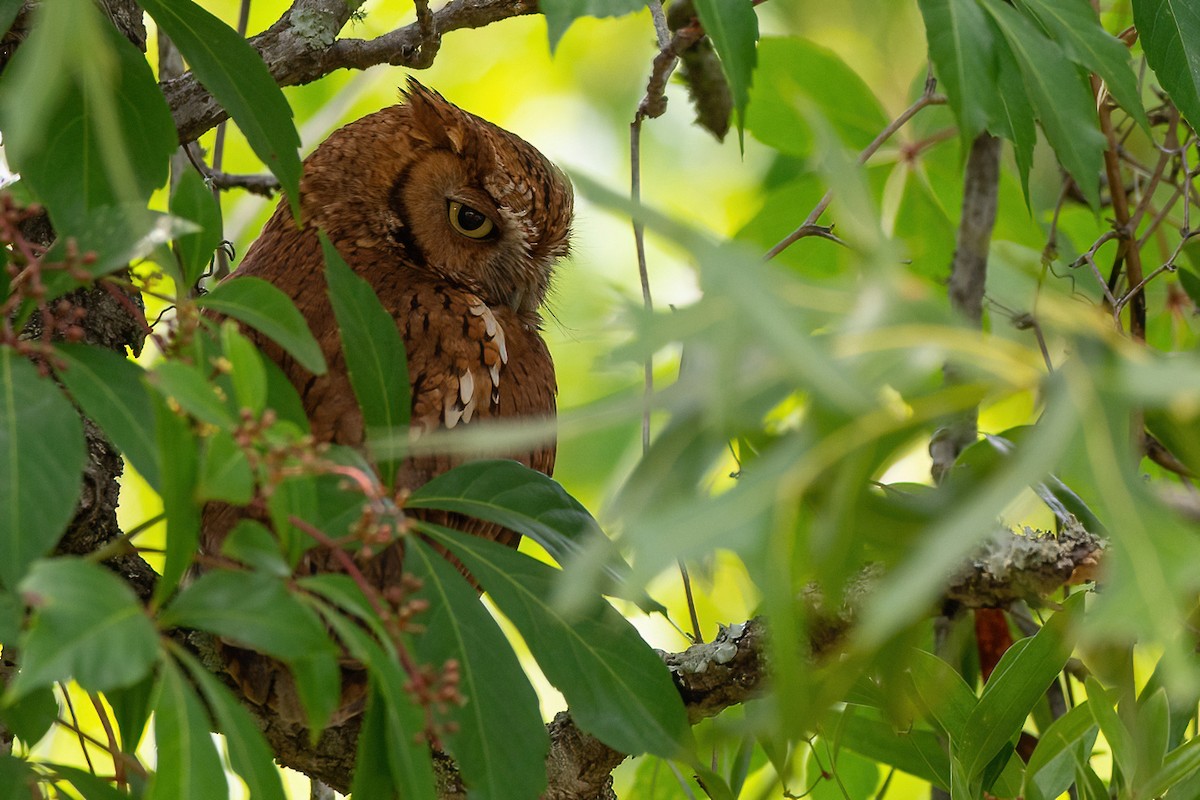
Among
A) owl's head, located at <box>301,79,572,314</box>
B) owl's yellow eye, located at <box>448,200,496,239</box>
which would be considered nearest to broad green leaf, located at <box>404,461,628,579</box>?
owl's head, located at <box>301,79,572,314</box>

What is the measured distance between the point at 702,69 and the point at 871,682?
108 cm

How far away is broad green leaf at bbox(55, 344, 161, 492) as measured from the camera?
0.87 m

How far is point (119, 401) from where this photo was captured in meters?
0.88

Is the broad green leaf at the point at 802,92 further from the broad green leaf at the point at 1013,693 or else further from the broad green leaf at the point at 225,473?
the broad green leaf at the point at 225,473

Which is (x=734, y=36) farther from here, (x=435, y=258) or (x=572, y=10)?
(x=435, y=258)

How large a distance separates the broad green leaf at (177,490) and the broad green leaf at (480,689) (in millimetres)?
208

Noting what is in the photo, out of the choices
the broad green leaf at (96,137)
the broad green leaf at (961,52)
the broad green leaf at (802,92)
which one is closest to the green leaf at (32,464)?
the broad green leaf at (96,137)

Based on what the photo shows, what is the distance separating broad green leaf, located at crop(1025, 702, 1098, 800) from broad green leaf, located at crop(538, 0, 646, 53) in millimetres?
840

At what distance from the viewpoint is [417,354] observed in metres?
1.69

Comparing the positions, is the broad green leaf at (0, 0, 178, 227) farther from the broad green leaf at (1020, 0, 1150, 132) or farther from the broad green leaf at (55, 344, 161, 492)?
the broad green leaf at (1020, 0, 1150, 132)

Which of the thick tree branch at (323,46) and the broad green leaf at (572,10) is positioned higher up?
the thick tree branch at (323,46)

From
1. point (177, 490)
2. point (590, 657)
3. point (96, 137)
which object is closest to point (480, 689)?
point (590, 657)

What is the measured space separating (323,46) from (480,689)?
0.86 m

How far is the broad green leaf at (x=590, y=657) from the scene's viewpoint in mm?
1041
